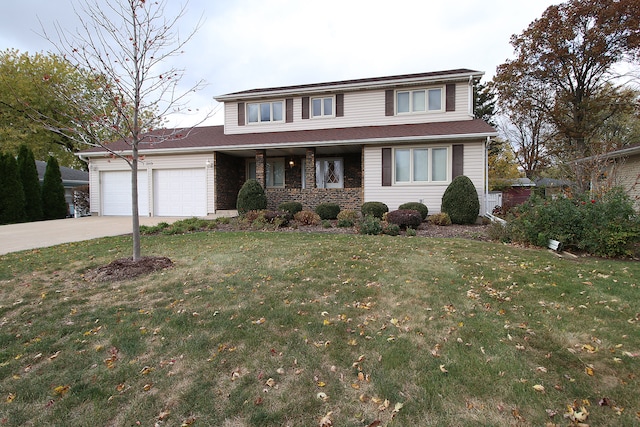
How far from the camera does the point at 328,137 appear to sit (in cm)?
1297

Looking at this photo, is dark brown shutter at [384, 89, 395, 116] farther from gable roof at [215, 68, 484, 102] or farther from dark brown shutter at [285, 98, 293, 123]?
dark brown shutter at [285, 98, 293, 123]

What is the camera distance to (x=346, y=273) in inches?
190

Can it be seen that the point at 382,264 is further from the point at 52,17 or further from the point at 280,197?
the point at 280,197

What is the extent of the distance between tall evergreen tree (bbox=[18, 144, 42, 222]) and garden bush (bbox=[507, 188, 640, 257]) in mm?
19724

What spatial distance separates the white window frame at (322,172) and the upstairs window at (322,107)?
6.60 ft

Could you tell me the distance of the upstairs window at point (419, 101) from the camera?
13242mm

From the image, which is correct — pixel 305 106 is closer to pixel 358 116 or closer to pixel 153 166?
pixel 358 116

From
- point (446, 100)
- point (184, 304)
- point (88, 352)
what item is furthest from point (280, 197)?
point (88, 352)

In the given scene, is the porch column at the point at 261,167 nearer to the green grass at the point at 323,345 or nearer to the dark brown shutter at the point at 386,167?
the dark brown shutter at the point at 386,167

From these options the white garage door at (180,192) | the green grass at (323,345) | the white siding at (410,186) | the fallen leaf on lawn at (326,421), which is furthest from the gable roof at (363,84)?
the fallen leaf on lawn at (326,421)

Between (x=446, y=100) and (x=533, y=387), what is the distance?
508 inches

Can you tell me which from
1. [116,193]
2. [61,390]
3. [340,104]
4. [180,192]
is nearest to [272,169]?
[180,192]

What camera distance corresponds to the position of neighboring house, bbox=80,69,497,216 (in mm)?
12227

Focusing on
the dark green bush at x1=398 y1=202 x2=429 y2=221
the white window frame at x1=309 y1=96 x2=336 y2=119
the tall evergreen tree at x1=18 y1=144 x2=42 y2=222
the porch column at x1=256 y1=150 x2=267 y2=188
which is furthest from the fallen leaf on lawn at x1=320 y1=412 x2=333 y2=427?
the tall evergreen tree at x1=18 y1=144 x2=42 y2=222
